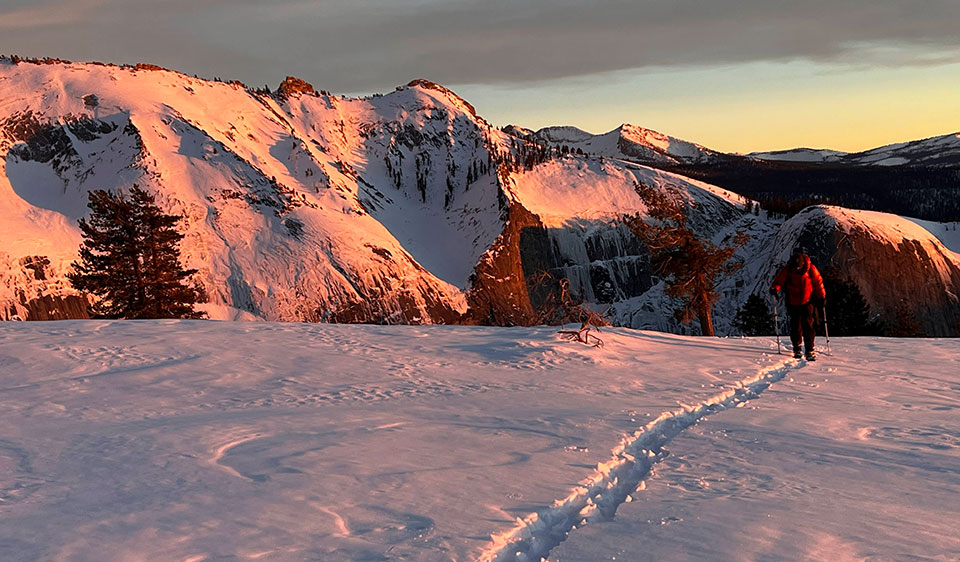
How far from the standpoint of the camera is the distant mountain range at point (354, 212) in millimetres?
67250

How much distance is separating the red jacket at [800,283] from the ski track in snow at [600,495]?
680cm

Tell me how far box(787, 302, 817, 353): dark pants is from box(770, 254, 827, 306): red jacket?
0.14 metres

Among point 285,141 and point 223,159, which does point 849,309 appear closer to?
point 223,159

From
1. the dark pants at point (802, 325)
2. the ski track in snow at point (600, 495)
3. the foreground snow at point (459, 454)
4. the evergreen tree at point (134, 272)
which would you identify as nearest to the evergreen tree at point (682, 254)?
the dark pants at point (802, 325)

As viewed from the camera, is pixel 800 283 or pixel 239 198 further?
pixel 239 198

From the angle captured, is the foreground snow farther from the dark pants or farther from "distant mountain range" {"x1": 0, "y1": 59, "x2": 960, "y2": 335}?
"distant mountain range" {"x1": 0, "y1": 59, "x2": 960, "y2": 335}

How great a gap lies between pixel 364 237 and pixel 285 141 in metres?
22.1

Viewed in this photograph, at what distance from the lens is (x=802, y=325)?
15547 mm

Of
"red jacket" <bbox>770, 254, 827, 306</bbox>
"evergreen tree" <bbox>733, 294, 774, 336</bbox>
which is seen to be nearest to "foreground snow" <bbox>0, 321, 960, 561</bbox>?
"red jacket" <bbox>770, 254, 827, 306</bbox>

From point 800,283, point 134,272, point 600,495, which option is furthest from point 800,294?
point 134,272

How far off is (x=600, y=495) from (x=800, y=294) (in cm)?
1141

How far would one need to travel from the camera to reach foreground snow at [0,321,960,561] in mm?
5223

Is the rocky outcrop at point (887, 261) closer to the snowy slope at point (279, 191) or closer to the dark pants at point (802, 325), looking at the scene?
the snowy slope at point (279, 191)

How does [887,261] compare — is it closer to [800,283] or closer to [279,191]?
[279,191]
